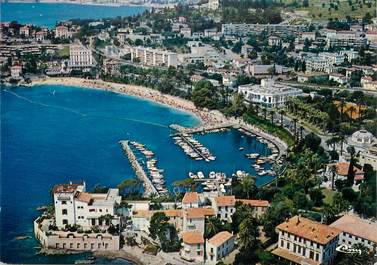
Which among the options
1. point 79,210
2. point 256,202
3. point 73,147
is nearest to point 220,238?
point 256,202

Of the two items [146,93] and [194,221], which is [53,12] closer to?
[146,93]

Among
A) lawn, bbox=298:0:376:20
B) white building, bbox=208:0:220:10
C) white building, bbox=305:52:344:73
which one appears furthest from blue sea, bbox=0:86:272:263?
white building, bbox=208:0:220:10

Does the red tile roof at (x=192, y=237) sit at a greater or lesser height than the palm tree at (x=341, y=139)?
lesser

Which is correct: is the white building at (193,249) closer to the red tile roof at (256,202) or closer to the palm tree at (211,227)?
the palm tree at (211,227)

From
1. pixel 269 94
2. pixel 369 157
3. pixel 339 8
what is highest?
pixel 339 8

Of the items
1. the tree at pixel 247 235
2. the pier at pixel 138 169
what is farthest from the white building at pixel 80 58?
the tree at pixel 247 235

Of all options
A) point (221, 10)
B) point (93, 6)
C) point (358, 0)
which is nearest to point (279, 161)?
point (358, 0)

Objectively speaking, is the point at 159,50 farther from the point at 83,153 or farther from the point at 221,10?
the point at 83,153
